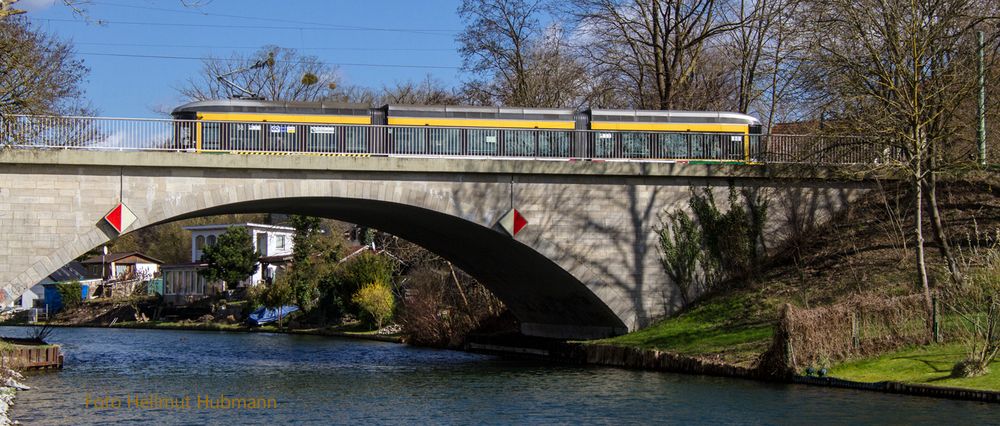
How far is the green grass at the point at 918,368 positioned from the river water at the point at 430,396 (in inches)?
27.7

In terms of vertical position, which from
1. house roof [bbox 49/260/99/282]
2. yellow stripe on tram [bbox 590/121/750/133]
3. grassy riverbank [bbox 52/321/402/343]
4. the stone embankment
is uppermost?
yellow stripe on tram [bbox 590/121/750/133]

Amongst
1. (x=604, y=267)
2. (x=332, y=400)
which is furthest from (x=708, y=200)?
(x=332, y=400)

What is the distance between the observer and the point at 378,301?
50812 millimetres

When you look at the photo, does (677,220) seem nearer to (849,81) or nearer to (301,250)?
(849,81)

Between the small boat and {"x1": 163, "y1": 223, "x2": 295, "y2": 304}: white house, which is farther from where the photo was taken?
{"x1": 163, "y1": 223, "x2": 295, "y2": 304}: white house

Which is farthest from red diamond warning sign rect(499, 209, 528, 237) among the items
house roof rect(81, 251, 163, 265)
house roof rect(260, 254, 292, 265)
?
house roof rect(81, 251, 163, 265)

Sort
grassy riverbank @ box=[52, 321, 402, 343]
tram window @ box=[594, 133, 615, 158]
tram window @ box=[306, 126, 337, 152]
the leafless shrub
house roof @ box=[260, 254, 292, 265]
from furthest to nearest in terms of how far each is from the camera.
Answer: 1. house roof @ box=[260, 254, 292, 265]
2. grassy riverbank @ box=[52, 321, 402, 343]
3. tram window @ box=[594, 133, 615, 158]
4. tram window @ box=[306, 126, 337, 152]
5. the leafless shrub

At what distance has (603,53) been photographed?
47.4 meters

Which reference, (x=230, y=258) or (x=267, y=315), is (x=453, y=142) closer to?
(x=267, y=315)

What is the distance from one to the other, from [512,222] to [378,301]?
66.9 ft

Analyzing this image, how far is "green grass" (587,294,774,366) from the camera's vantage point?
27.4 meters

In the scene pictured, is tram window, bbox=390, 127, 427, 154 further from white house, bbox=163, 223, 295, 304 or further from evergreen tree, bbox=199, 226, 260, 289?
white house, bbox=163, 223, 295, 304

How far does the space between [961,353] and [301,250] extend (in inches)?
1775

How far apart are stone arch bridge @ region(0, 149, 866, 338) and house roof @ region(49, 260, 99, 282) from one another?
57.7 metres
